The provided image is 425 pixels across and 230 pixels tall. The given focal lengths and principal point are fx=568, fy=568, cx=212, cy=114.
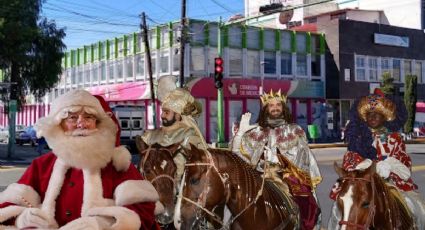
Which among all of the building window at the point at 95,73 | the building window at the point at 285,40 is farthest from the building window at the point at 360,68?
the building window at the point at 95,73

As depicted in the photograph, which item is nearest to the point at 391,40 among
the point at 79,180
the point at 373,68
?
the point at 373,68

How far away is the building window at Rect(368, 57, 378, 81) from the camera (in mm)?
43281

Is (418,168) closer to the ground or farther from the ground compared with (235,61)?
closer to the ground

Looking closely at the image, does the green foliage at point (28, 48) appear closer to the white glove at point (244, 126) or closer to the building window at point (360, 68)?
the white glove at point (244, 126)

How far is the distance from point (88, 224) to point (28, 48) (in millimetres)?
24023

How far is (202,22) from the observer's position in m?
36.7

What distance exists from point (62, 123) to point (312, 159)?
3046 mm

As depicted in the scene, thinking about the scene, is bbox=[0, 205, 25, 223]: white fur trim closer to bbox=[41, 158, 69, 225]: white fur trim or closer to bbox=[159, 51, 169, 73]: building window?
bbox=[41, 158, 69, 225]: white fur trim

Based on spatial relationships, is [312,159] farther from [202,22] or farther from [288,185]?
[202,22]

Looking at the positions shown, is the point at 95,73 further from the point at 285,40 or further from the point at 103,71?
the point at 285,40

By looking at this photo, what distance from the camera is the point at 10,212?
3389 mm

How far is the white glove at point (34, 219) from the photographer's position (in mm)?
3273

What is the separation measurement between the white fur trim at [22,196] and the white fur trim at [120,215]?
43 centimetres

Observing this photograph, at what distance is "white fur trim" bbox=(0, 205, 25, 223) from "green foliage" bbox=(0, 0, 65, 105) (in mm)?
21828
